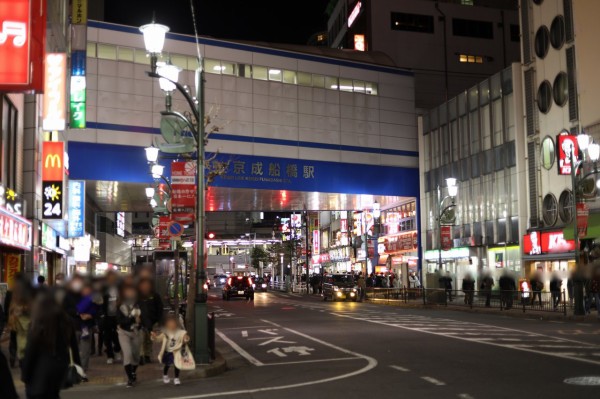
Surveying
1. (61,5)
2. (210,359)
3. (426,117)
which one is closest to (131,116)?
(61,5)

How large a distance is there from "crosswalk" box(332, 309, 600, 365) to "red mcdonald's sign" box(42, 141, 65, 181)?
13.3 metres

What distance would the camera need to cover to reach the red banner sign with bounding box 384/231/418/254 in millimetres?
60344

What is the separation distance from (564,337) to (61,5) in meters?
25.2

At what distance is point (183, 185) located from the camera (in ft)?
68.4

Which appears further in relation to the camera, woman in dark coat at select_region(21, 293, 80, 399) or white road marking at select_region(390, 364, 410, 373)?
white road marking at select_region(390, 364, 410, 373)

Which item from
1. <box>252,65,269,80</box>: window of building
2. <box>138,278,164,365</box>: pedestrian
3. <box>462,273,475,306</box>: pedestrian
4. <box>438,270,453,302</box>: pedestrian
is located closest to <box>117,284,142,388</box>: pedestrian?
<box>138,278,164,365</box>: pedestrian

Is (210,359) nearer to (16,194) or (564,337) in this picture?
(564,337)

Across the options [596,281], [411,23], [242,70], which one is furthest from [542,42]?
[411,23]

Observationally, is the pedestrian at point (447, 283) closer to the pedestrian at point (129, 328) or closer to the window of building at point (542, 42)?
the window of building at point (542, 42)

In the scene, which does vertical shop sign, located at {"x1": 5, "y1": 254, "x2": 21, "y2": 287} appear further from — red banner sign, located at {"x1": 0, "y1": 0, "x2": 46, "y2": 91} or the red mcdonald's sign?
red banner sign, located at {"x1": 0, "y1": 0, "x2": 46, "y2": 91}

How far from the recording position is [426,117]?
58125 millimetres

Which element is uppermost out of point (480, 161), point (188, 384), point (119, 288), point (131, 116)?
point (131, 116)

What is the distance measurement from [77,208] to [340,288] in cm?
2120

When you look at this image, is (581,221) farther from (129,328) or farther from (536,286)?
(129,328)
